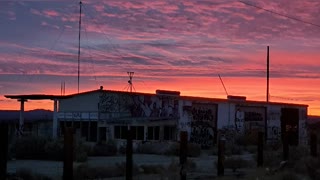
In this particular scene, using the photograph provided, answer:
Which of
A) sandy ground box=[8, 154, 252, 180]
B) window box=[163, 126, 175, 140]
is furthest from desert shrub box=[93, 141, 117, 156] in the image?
window box=[163, 126, 175, 140]

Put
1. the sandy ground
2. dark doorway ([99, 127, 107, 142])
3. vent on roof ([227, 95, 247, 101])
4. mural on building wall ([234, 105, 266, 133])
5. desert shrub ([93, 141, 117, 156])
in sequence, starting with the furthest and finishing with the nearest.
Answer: vent on roof ([227, 95, 247, 101])
mural on building wall ([234, 105, 266, 133])
dark doorway ([99, 127, 107, 142])
desert shrub ([93, 141, 117, 156])
the sandy ground

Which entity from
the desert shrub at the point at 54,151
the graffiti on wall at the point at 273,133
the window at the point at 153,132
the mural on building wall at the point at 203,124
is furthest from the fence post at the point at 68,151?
the graffiti on wall at the point at 273,133

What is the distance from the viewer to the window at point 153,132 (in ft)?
185

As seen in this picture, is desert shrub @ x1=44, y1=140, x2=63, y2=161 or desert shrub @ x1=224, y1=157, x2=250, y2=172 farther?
desert shrub @ x1=44, y1=140, x2=63, y2=161

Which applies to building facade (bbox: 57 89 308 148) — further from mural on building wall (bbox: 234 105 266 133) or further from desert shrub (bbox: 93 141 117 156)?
desert shrub (bbox: 93 141 117 156)

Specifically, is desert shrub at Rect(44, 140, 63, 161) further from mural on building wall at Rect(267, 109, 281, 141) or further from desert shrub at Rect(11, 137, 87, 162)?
mural on building wall at Rect(267, 109, 281, 141)

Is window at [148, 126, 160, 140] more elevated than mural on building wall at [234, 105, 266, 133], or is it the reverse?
mural on building wall at [234, 105, 266, 133]

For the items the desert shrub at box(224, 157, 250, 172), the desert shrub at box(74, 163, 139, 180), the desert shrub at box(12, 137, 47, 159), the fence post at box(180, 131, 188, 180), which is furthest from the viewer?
the desert shrub at box(12, 137, 47, 159)

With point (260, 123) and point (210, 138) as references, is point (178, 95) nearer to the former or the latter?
point (210, 138)

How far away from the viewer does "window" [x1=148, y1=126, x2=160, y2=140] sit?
56.5m

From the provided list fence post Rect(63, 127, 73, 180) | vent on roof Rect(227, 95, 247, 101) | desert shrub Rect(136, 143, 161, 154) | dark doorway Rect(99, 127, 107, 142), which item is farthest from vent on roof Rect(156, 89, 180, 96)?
fence post Rect(63, 127, 73, 180)

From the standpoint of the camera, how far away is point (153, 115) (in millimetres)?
57625

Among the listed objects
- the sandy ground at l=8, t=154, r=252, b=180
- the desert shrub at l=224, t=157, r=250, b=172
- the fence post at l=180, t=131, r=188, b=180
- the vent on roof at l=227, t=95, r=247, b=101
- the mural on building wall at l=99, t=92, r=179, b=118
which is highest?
the vent on roof at l=227, t=95, r=247, b=101

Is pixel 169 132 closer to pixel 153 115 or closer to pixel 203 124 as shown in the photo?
pixel 153 115
